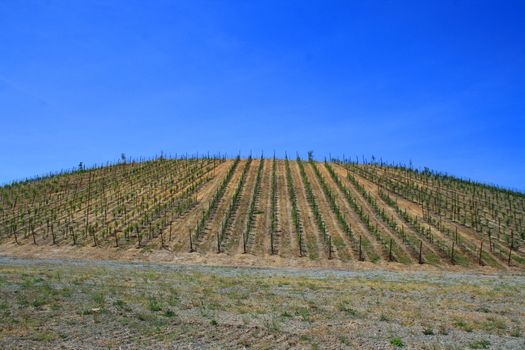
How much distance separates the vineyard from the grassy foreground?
13425mm

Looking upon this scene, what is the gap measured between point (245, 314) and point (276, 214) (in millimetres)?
27516

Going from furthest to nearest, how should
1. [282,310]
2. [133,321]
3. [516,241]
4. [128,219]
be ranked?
[128,219], [516,241], [282,310], [133,321]

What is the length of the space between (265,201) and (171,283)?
26108 mm

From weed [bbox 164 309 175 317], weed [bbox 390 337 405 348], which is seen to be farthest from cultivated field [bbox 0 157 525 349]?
weed [bbox 390 337 405 348]

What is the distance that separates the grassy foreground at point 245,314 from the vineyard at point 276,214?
13.4 m

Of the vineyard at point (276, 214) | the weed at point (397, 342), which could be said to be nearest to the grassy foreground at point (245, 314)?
the weed at point (397, 342)

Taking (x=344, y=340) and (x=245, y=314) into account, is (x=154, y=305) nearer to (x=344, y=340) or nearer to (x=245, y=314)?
(x=245, y=314)

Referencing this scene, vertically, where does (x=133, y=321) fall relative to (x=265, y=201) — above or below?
below

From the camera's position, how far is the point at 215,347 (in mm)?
10445

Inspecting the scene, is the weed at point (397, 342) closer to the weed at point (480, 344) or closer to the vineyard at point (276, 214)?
the weed at point (480, 344)

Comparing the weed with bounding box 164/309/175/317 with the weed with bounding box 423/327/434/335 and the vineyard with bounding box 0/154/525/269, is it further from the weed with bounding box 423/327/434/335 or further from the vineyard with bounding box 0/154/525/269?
the vineyard with bounding box 0/154/525/269

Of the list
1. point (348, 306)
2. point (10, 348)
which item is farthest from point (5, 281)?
point (348, 306)

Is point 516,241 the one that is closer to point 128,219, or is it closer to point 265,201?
point 265,201

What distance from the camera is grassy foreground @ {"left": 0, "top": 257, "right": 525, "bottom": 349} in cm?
1091
